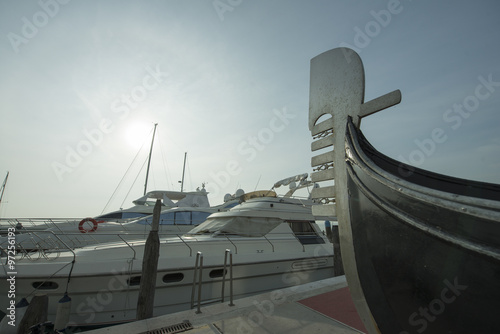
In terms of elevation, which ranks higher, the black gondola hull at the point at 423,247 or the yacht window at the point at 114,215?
the black gondola hull at the point at 423,247

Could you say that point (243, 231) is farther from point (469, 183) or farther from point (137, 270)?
point (469, 183)

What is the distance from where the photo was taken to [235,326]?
3291 mm

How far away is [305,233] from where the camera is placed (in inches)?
340

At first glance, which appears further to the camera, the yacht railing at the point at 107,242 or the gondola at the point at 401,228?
the yacht railing at the point at 107,242

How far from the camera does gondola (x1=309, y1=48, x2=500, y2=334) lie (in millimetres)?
1196

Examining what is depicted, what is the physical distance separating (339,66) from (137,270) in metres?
5.50

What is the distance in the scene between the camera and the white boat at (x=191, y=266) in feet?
15.3

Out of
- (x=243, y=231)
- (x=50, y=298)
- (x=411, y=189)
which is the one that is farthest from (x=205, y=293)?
(x=411, y=189)

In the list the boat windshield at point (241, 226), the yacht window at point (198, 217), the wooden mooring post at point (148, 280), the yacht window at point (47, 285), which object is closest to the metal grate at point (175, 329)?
the wooden mooring post at point (148, 280)

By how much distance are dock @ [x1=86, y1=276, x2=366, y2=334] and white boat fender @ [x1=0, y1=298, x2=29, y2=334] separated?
1500 millimetres

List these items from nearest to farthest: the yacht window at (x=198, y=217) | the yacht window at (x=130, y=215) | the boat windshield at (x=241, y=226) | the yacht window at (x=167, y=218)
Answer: the boat windshield at (x=241, y=226)
the yacht window at (x=167, y=218)
the yacht window at (x=198, y=217)
the yacht window at (x=130, y=215)

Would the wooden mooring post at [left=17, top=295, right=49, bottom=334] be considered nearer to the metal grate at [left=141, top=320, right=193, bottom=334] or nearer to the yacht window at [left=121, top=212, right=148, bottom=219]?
the metal grate at [left=141, top=320, right=193, bottom=334]

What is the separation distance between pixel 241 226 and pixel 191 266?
2.38 meters

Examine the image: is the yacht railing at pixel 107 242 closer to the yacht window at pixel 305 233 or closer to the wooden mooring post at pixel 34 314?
the yacht window at pixel 305 233
